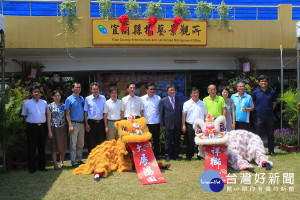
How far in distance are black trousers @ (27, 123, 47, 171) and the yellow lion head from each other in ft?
4.56

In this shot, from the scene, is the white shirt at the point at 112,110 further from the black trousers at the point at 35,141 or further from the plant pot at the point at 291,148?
the plant pot at the point at 291,148

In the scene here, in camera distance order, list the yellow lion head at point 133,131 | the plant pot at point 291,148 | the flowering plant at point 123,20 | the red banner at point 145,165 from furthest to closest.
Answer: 1. the flowering plant at point 123,20
2. the plant pot at point 291,148
3. the yellow lion head at point 133,131
4. the red banner at point 145,165

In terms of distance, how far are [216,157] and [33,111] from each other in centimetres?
330

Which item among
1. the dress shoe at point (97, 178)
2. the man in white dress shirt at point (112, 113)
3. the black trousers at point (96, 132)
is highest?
the man in white dress shirt at point (112, 113)

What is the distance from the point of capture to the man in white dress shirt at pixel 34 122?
4.84 m

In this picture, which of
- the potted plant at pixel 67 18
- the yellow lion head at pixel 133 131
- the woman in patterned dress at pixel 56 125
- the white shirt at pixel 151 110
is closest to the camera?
the yellow lion head at pixel 133 131

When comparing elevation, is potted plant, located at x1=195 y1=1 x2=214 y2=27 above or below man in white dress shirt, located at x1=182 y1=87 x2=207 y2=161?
above

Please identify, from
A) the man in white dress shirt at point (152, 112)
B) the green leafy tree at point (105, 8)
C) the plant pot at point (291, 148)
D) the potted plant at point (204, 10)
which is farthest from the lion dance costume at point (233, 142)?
the green leafy tree at point (105, 8)

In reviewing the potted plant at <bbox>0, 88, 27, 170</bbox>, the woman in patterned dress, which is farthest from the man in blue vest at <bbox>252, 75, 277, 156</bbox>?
the potted plant at <bbox>0, 88, 27, 170</bbox>

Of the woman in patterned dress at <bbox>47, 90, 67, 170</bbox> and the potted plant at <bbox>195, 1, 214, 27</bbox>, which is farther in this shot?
the potted plant at <bbox>195, 1, 214, 27</bbox>

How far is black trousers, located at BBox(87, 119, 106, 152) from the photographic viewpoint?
5.39 meters

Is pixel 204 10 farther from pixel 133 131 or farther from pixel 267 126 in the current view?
pixel 133 131

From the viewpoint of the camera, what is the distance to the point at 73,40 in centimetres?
655

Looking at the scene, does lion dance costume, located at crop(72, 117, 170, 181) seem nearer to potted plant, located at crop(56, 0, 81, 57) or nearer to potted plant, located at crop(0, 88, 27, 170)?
potted plant, located at crop(0, 88, 27, 170)
